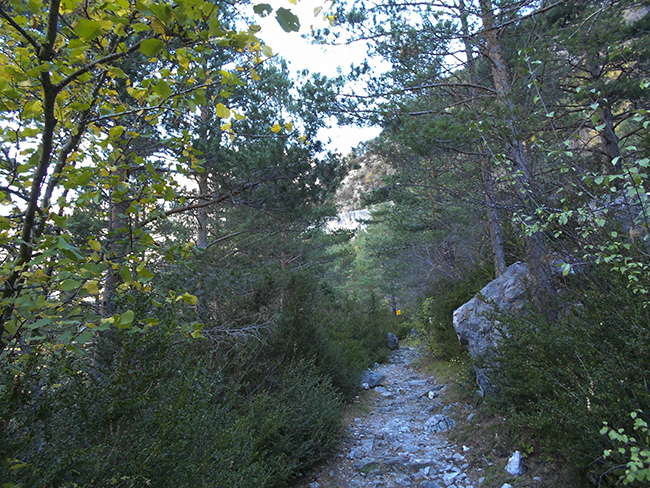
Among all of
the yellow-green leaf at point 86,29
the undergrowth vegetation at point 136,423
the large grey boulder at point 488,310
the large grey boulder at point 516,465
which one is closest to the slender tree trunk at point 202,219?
the undergrowth vegetation at point 136,423

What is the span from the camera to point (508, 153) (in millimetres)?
5117

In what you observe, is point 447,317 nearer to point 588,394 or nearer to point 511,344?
point 511,344

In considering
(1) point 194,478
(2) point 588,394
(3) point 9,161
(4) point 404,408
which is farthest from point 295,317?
(3) point 9,161

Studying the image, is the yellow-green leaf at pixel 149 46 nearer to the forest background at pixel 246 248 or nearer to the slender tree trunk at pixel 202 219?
the forest background at pixel 246 248

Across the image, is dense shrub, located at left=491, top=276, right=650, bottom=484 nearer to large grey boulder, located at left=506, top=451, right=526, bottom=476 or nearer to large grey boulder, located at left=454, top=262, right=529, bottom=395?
large grey boulder, located at left=506, top=451, right=526, bottom=476

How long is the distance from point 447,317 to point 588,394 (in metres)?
6.56

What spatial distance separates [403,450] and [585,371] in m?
2.82

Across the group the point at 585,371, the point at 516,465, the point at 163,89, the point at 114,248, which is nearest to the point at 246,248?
the point at 114,248

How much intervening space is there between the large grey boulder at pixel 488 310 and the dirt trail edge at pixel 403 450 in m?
A: 0.94

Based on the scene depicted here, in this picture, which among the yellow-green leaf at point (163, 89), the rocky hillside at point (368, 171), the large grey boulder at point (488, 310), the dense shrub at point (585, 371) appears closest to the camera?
the yellow-green leaf at point (163, 89)

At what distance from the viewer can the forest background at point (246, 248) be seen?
1532 millimetres

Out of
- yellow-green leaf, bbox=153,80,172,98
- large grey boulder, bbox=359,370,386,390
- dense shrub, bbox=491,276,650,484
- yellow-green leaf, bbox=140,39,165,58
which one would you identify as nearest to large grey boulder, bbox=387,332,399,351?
large grey boulder, bbox=359,370,386,390

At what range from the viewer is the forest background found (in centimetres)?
153

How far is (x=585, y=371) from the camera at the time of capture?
286 cm
